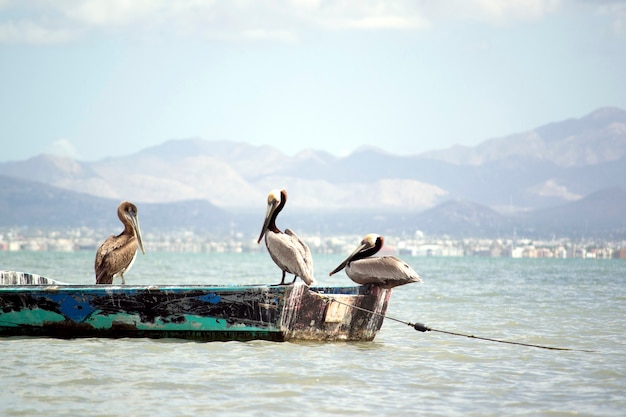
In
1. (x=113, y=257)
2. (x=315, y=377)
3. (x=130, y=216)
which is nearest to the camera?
(x=315, y=377)

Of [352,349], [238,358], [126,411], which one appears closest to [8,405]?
[126,411]

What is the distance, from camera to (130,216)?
16719mm

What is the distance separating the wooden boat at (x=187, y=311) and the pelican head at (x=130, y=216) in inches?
80.5

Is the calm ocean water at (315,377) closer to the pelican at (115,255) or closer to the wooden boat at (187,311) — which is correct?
the wooden boat at (187,311)

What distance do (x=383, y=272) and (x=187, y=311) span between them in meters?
2.65

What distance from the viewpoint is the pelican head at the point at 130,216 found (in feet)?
54.5

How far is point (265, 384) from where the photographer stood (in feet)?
39.2

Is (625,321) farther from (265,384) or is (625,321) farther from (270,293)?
Answer: (265,384)

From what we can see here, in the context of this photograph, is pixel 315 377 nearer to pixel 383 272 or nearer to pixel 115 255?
pixel 383 272

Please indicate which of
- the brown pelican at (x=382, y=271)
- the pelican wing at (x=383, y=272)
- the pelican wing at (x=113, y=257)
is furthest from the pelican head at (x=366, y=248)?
the pelican wing at (x=113, y=257)

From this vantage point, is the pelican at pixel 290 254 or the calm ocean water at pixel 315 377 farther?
the pelican at pixel 290 254

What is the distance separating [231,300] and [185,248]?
166760mm

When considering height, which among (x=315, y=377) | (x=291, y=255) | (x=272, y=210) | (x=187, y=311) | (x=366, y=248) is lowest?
(x=315, y=377)

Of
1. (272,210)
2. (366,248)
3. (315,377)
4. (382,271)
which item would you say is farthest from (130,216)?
(315,377)
